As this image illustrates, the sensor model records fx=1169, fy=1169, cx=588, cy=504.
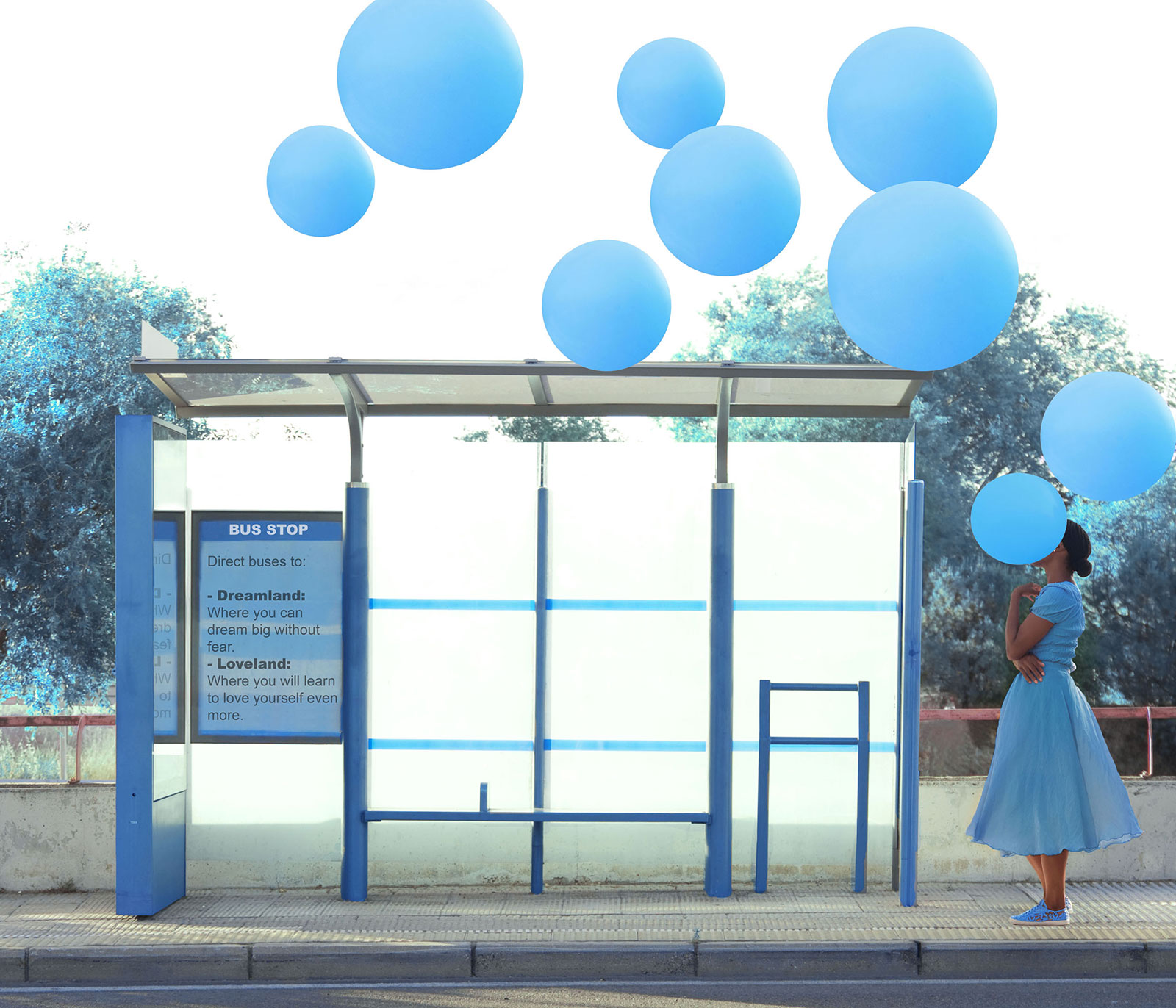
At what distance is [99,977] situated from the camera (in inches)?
190

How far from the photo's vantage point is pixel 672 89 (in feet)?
13.3

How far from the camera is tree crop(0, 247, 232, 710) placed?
20.4m

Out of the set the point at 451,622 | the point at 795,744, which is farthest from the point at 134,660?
the point at 795,744

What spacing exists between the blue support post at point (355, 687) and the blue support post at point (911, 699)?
102 inches

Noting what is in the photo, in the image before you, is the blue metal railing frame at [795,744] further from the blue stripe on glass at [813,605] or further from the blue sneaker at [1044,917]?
the blue sneaker at [1044,917]

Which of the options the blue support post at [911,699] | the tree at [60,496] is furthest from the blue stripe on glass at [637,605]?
the tree at [60,496]

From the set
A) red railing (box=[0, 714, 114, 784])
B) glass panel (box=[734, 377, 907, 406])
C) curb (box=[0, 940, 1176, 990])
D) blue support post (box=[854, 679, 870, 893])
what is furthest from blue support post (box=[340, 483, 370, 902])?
blue support post (box=[854, 679, 870, 893])

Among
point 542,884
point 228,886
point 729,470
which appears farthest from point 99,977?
point 729,470

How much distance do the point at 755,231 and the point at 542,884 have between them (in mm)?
3599

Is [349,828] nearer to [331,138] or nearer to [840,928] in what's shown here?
[840,928]

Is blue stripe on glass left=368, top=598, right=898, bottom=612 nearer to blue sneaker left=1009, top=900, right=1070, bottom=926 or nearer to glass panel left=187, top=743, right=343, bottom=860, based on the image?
glass panel left=187, top=743, right=343, bottom=860

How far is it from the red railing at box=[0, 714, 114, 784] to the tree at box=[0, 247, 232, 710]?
14147 millimetres

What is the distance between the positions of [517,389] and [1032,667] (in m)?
2.72

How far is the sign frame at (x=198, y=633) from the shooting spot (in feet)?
19.0
